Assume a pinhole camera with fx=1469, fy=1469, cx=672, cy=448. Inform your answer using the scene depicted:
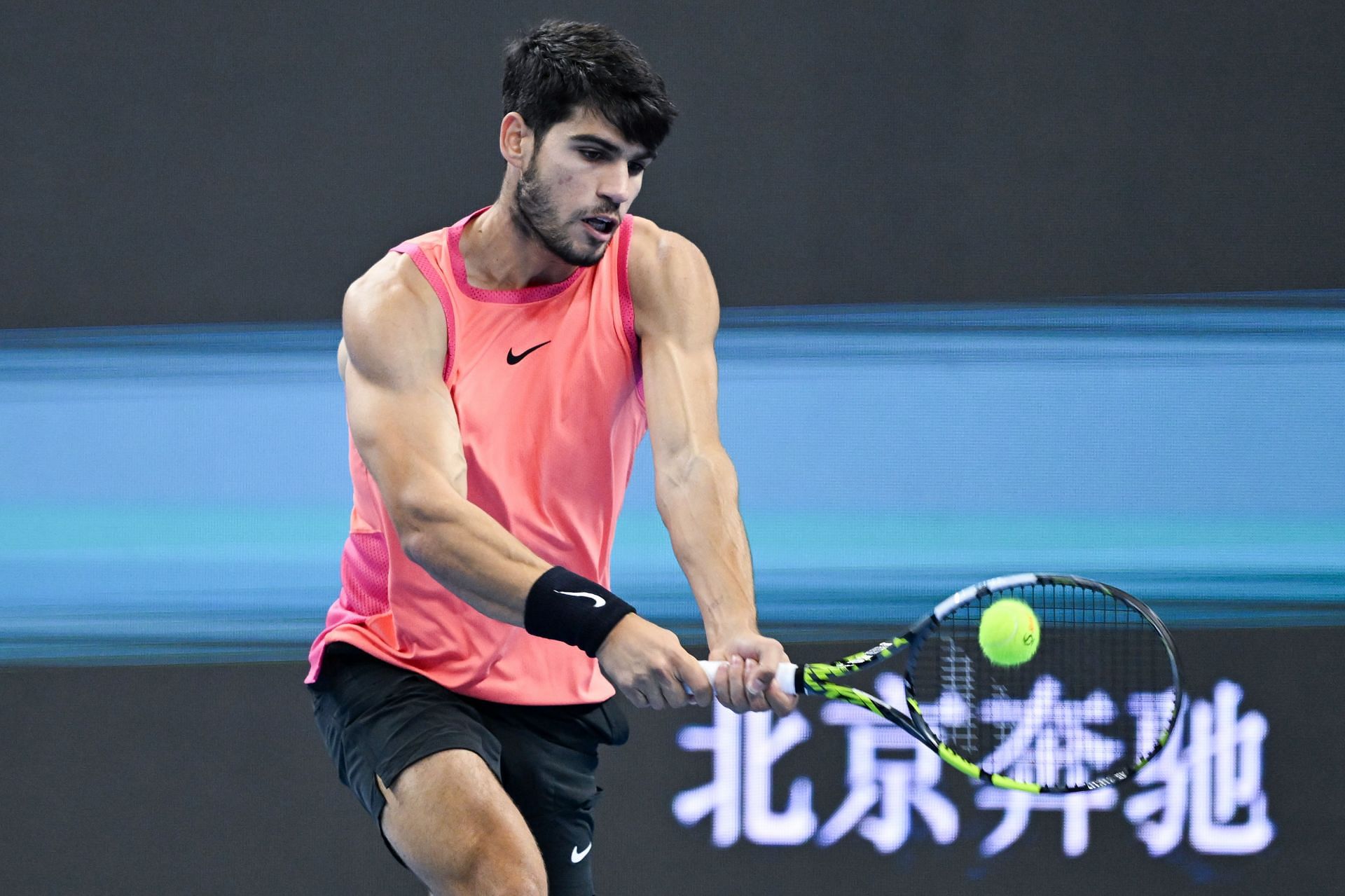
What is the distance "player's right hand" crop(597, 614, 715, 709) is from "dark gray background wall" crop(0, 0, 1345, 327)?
184 centimetres

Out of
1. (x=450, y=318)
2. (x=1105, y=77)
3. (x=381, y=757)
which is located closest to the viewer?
(x=381, y=757)

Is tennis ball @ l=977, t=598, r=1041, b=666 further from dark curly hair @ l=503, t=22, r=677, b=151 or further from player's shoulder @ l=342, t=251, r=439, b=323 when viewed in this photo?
player's shoulder @ l=342, t=251, r=439, b=323

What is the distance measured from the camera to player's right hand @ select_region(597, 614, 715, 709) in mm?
2014

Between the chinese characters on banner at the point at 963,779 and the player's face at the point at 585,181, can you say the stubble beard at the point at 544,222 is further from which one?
the chinese characters on banner at the point at 963,779

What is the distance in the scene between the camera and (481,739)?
2336 mm

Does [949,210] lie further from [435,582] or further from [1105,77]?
[435,582]

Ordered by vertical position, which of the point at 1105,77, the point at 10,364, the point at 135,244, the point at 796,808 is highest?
the point at 1105,77

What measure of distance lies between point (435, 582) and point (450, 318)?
1.46ft

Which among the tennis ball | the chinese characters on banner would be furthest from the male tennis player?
the chinese characters on banner

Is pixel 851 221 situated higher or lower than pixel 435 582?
higher

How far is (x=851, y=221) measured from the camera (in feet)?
12.3

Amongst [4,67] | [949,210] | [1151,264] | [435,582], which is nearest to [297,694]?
[435,582]

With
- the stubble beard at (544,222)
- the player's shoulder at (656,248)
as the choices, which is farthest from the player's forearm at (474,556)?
the player's shoulder at (656,248)

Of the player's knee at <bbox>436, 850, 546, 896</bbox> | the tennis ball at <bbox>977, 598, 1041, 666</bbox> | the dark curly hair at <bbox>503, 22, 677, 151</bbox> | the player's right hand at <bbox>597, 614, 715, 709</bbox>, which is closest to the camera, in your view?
the player's right hand at <bbox>597, 614, 715, 709</bbox>
